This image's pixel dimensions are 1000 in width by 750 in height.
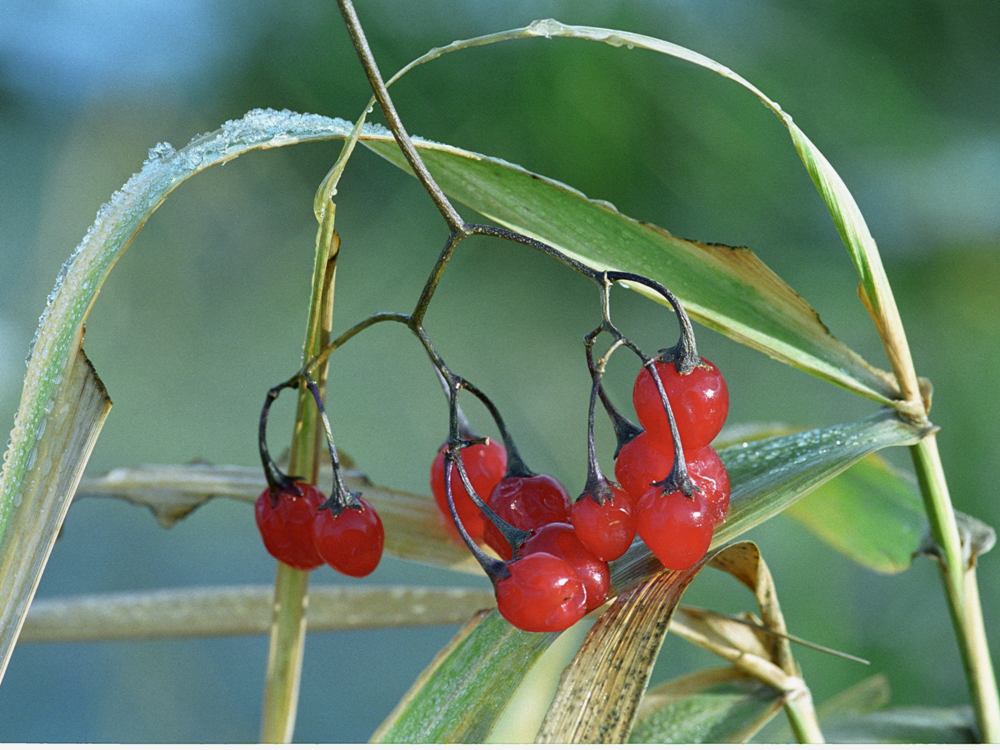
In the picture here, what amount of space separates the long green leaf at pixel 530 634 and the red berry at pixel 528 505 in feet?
0.09

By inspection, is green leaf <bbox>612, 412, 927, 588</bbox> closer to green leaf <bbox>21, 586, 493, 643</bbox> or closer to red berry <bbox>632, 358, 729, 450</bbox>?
red berry <bbox>632, 358, 729, 450</bbox>

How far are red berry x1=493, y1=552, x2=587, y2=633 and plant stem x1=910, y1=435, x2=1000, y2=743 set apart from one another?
14 cm

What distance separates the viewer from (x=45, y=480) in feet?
0.75

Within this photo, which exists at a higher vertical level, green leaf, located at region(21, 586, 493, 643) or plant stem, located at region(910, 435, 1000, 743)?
green leaf, located at region(21, 586, 493, 643)

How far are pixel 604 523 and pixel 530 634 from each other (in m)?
0.05

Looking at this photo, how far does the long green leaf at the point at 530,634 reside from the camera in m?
0.26

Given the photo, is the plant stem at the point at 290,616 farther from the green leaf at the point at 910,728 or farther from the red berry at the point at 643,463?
the green leaf at the point at 910,728

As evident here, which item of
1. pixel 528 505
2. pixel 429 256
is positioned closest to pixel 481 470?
pixel 528 505

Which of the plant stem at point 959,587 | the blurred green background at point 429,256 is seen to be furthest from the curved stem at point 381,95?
the blurred green background at point 429,256

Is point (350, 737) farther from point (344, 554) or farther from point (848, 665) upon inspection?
point (344, 554)

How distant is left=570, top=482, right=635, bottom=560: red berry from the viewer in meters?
0.25

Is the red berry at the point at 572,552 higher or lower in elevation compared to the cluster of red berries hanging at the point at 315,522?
lower

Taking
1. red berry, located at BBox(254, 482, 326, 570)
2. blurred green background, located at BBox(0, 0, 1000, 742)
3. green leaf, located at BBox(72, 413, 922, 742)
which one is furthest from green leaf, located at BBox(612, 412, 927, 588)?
blurred green background, located at BBox(0, 0, 1000, 742)

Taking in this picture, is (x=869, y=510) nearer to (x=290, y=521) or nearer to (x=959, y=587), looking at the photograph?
(x=959, y=587)
